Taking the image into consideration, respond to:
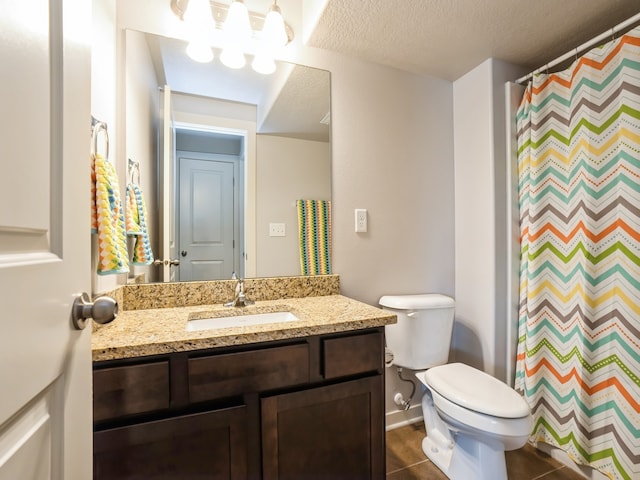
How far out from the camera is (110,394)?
2.62 feet

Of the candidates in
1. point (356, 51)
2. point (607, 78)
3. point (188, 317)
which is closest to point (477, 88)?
point (607, 78)

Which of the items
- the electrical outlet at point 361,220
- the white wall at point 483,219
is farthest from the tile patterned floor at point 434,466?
the electrical outlet at point 361,220

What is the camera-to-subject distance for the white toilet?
1135mm

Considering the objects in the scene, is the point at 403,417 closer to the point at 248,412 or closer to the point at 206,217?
the point at 248,412

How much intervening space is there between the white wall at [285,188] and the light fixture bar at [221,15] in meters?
0.51

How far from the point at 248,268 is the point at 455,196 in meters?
1.37

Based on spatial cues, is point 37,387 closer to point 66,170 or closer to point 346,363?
point 66,170

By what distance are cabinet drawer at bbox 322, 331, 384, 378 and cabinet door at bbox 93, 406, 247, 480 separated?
1.02 ft

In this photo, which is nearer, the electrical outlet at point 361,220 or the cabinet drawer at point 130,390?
the cabinet drawer at point 130,390

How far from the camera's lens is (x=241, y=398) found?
94 centimetres

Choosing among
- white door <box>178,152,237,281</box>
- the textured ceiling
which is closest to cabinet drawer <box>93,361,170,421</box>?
white door <box>178,152,237,281</box>

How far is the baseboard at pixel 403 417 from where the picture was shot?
1.73m

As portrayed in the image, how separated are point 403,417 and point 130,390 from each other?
5.02ft

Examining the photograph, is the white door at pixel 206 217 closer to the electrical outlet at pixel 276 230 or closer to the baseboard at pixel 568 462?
the electrical outlet at pixel 276 230
